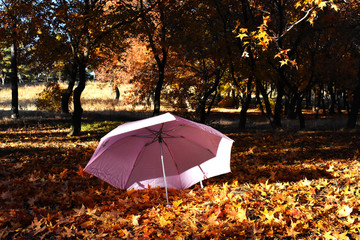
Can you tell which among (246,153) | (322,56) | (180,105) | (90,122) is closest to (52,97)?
(90,122)

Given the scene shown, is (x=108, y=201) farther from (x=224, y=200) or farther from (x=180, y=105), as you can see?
(x=180, y=105)

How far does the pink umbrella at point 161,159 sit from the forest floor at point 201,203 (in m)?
0.30

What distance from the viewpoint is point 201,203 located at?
14.8ft

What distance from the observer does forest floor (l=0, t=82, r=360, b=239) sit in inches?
142

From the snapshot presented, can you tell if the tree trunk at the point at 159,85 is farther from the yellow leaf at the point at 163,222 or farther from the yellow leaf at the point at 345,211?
the yellow leaf at the point at 345,211

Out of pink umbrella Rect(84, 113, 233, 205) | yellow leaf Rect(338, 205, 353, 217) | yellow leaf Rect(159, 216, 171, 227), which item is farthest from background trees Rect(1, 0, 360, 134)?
yellow leaf Rect(159, 216, 171, 227)

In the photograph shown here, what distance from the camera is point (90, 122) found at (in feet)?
53.2

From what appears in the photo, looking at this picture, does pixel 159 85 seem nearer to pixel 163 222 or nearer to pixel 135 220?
pixel 135 220

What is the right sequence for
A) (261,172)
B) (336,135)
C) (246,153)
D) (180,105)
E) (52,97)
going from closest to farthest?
(261,172)
(246,153)
(336,135)
(180,105)
(52,97)

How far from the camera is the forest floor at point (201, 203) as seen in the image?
3598 mm

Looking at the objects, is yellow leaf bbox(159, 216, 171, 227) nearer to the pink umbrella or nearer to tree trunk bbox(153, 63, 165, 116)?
the pink umbrella

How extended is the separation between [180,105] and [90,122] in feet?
17.9

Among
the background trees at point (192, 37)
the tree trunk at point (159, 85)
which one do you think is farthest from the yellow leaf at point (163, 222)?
the tree trunk at point (159, 85)

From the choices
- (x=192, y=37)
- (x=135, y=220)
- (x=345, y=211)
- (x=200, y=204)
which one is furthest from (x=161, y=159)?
(x=192, y=37)
